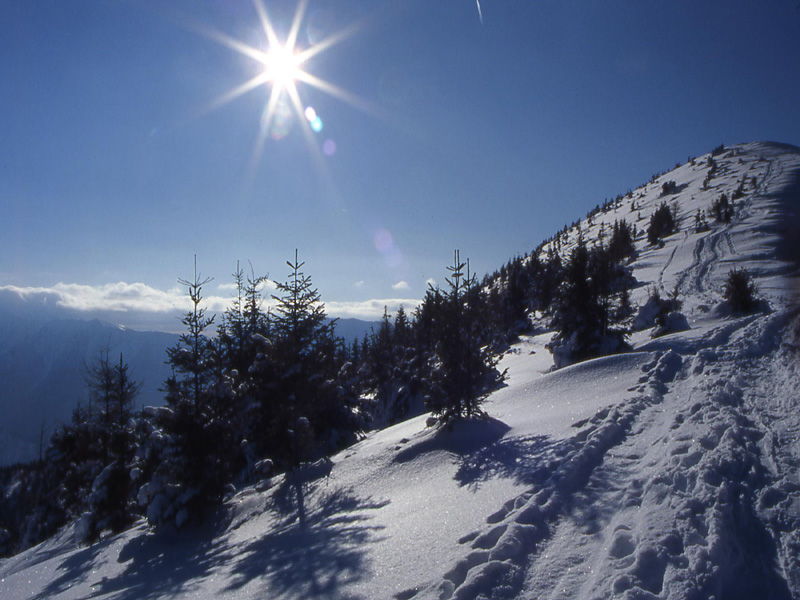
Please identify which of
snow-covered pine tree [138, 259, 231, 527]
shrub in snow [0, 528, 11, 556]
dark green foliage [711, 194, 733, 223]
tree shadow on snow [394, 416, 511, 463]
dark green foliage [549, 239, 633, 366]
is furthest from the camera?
dark green foliage [711, 194, 733, 223]

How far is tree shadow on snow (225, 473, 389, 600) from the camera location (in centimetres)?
509

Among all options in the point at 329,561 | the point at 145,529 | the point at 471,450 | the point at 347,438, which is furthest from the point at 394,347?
the point at 329,561

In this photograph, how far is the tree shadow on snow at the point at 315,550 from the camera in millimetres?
5094

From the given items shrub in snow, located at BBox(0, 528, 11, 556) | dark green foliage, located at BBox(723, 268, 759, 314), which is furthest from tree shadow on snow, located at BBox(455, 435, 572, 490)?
shrub in snow, located at BBox(0, 528, 11, 556)

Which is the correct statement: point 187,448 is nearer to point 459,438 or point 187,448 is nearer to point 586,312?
point 459,438

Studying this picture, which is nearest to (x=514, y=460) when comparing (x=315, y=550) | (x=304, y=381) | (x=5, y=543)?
(x=315, y=550)

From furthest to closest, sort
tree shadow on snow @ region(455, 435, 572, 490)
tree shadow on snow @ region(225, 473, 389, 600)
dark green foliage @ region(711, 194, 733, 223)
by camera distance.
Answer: dark green foliage @ region(711, 194, 733, 223), tree shadow on snow @ region(455, 435, 572, 490), tree shadow on snow @ region(225, 473, 389, 600)

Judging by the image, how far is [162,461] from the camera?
458 inches

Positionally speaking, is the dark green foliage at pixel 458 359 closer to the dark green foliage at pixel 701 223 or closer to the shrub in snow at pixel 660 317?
the shrub in snow at pixel 660 317

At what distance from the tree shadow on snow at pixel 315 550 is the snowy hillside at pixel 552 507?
1.5 inches

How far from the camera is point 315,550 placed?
21.0 feet

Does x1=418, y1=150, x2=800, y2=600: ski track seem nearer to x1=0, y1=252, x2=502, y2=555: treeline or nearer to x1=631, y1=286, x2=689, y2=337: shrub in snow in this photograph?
x1=0, y1=252, x2=502, y2=555: treeline

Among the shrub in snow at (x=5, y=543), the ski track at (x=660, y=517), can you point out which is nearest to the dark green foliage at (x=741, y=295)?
the ski track at (x=660, y=517)

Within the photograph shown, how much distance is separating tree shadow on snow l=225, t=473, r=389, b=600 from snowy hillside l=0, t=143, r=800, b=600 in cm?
4
